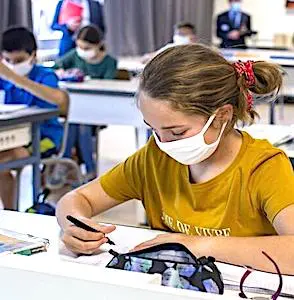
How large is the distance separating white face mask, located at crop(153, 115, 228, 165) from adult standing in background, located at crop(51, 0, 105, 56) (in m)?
5.13

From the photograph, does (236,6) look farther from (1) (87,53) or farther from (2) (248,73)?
(2) (248,73)

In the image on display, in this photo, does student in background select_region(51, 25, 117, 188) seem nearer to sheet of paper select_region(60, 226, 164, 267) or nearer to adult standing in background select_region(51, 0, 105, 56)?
adult standing in background select_region(51, 0, 105, 56)

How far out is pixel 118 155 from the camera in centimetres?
558

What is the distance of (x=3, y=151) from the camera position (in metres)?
3.48

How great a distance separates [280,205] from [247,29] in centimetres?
761

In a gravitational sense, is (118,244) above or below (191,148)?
below

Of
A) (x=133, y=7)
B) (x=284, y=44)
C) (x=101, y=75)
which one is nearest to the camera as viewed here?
(x=101, y=75)

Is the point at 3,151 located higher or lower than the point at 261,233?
lower

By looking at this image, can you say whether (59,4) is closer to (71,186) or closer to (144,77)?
(71,186)

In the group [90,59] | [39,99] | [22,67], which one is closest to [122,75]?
[90,59]


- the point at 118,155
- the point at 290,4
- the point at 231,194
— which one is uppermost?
the point at 231,194

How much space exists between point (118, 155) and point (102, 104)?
54.3 inches

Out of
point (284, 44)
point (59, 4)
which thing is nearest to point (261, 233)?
point (59, 4)

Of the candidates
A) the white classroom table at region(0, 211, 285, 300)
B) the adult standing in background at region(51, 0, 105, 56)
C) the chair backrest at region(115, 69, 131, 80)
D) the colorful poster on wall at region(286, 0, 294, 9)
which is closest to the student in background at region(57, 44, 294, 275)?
the white classroom table at region(0, 211, 285, 300)
